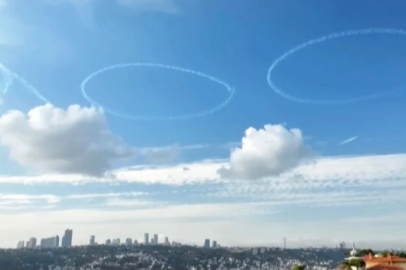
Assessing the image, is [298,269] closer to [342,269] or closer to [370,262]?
[342,269]

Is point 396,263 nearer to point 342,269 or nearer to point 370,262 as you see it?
point 370,262

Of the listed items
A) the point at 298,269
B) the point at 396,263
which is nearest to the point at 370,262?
the point at 396,263

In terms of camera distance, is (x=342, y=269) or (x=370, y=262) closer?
(x=342, y=269)

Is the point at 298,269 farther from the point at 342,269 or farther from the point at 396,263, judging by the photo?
the point at 396,263

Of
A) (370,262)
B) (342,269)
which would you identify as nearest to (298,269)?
(342,269)

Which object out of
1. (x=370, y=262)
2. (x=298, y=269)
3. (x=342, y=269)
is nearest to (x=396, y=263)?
(x=370, y=262)
